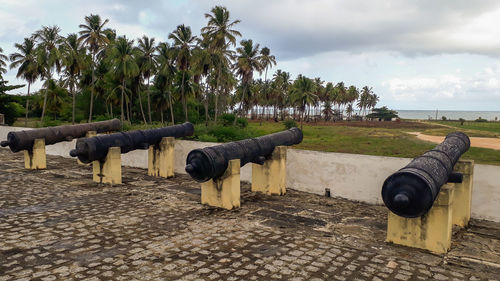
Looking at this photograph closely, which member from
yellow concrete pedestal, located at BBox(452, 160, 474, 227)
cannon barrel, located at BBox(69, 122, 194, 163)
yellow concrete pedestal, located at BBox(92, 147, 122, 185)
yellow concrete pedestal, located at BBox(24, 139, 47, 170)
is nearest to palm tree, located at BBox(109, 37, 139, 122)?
yellow concrete pedestal, located at BBox(24, 139, 47, 170)

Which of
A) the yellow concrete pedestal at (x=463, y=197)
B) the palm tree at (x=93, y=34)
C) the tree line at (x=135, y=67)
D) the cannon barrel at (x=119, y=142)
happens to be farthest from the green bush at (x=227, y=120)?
the yellow concrete pedestal at (x=463, y=197)

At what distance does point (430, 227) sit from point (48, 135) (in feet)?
49.5

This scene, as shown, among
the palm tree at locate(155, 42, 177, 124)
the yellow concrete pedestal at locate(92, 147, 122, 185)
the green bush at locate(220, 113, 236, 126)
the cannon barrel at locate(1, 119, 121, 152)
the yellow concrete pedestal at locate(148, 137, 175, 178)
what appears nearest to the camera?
the yellow concrete pedestal at locate(92, 147, 122, 185)

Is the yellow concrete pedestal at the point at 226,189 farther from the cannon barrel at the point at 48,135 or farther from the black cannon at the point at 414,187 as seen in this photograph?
the cannon barrel at the point at 48,135

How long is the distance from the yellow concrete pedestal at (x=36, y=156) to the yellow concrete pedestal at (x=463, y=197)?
1512 cm

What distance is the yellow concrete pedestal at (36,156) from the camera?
15214 mm

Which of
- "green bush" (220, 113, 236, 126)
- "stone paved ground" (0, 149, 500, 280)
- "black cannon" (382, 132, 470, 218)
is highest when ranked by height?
"green bush" (220, 113, 236, 126)

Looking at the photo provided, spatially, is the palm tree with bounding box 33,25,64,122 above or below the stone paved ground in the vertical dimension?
above

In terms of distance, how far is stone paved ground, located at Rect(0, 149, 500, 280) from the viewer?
5.60 m

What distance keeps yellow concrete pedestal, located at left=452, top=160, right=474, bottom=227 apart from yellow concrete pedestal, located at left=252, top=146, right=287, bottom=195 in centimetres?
473

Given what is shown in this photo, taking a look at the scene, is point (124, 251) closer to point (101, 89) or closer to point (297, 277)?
point (297, 277)

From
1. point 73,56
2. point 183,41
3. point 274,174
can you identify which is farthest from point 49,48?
point 274,174

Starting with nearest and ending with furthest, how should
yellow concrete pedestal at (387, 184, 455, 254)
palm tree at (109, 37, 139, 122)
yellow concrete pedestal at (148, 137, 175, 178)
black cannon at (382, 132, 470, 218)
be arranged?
black cannon at (382, 132, 470, 218) → yellow concrete pedestal at (387, 184, 455, 254) → yellow concrete pedestal at (148, 137, 175, 178) → palm tree at (109, 37, 139, 122)

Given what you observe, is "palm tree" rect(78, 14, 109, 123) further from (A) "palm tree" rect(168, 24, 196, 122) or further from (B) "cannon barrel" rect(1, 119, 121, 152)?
(B) "cannon barrel" rect(1, 119, 121, 152)
